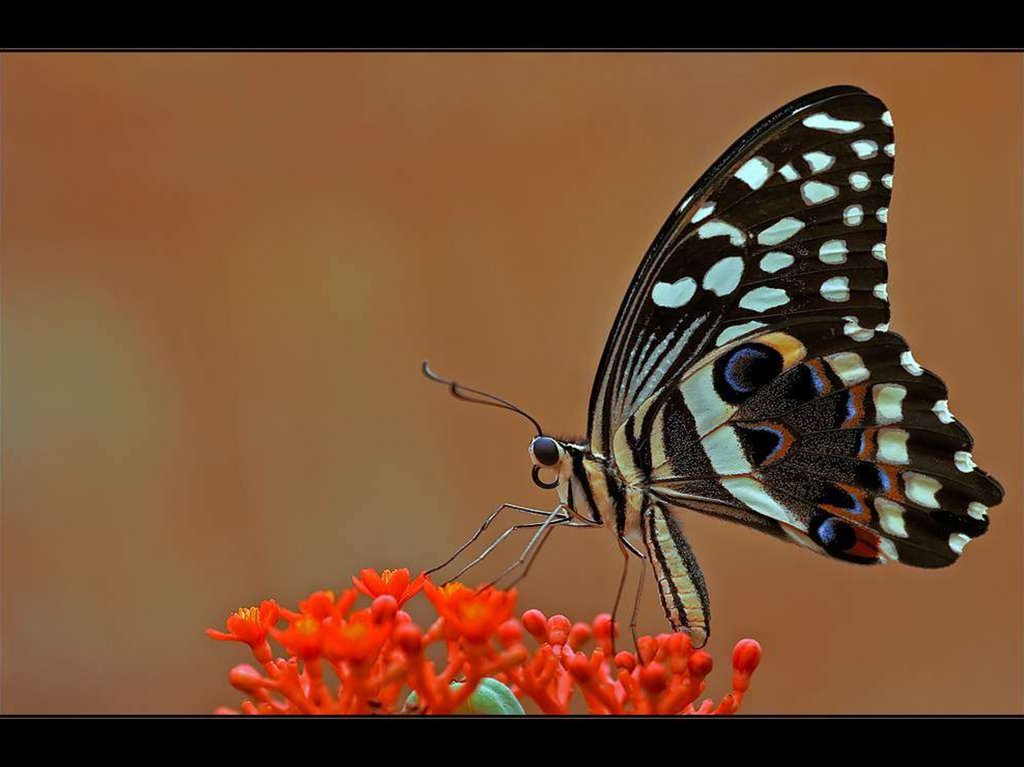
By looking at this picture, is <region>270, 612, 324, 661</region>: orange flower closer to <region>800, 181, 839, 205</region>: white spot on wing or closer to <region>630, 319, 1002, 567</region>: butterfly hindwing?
<region>630, 319, 1002, 567</region>: butterfly hindwing

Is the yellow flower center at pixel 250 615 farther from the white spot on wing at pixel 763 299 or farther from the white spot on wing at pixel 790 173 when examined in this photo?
the white spot on wing at pixel 790 173

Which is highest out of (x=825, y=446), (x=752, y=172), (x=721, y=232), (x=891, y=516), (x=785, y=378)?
(x=752, y=172)

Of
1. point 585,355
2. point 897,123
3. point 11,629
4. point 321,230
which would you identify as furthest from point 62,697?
point 897,123

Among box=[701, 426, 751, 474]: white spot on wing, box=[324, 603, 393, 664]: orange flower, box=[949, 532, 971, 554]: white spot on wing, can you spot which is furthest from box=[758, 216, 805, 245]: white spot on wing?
box=[324, 603, 393, 664]: orange flower

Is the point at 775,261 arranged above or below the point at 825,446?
above

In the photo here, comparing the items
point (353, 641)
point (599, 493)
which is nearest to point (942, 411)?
point (599, 493)

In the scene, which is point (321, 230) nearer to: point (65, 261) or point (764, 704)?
point (65, 261)

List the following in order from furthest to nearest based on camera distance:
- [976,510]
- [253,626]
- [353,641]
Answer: [976,510]
[253,626]
[353,641]

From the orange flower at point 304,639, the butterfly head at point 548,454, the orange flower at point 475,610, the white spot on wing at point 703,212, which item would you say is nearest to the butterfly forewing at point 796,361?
the white spot on wing at point 703,212

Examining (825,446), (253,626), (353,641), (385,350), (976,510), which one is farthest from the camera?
(385,350)

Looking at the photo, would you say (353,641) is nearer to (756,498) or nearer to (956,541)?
(756,498)
